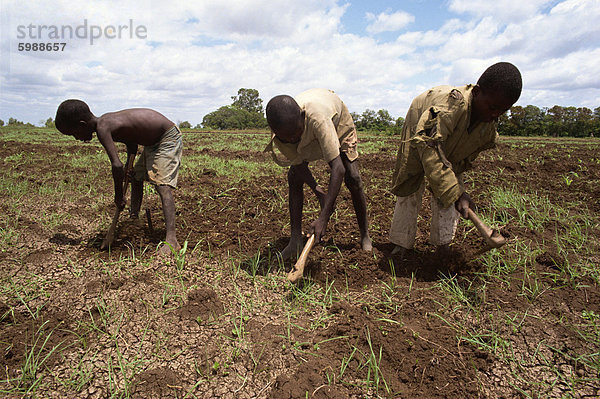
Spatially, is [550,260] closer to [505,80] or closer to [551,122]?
[505,80]

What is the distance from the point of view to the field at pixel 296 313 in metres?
1.79

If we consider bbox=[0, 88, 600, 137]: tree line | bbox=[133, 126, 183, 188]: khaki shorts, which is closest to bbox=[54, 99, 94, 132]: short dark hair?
bbox=[133, 126, 183, 188]: khaki shorts

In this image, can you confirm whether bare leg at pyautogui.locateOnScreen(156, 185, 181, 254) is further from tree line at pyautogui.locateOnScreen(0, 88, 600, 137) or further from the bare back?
tree line at pyautogui.locateOnScreen(0, 88, 600, 137)

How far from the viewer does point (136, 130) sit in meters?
3.17

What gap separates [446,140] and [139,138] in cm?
262

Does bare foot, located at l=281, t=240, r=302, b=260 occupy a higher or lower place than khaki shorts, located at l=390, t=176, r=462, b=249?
lower

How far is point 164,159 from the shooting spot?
131 inches

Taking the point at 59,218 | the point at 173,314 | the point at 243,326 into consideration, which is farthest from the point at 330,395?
the point at 59,218

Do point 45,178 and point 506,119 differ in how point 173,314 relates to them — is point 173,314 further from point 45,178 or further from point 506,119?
point 506,119

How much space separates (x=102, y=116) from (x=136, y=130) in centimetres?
28

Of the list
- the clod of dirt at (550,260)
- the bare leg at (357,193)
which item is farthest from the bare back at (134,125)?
the clod of dirt at (550,260)

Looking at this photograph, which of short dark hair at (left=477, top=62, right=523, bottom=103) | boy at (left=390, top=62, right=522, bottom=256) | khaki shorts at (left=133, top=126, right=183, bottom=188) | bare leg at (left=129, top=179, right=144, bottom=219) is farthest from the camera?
bare leg at (left=129, top=179, right=144, bottom=219)

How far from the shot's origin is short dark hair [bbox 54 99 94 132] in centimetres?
290

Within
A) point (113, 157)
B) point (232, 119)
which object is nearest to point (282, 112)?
point (113, 157)
